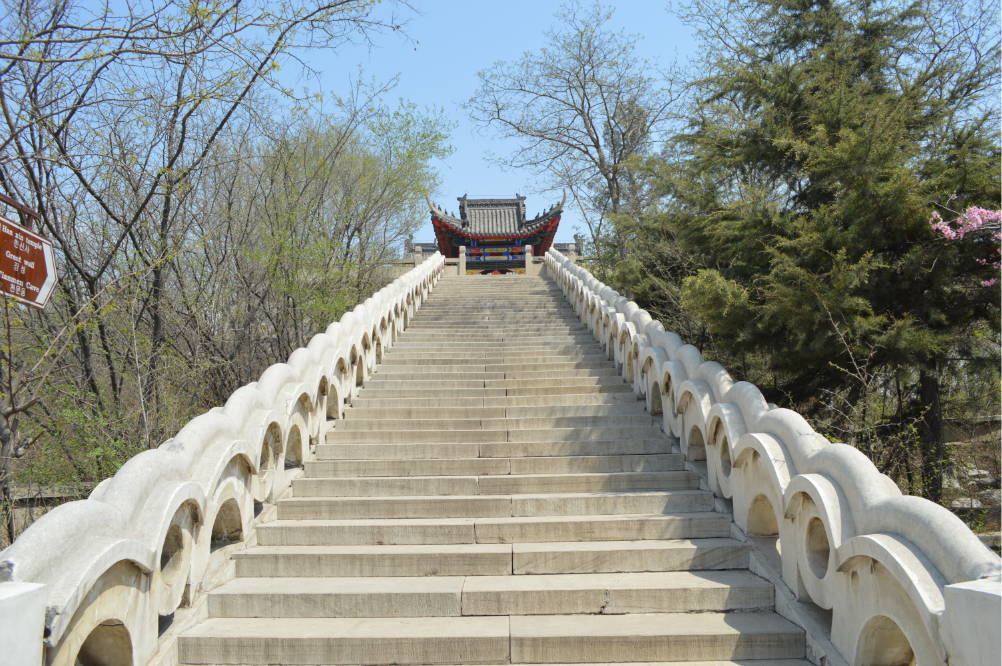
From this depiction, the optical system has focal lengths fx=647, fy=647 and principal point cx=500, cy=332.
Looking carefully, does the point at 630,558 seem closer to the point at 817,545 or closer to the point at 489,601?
the point at 489,601

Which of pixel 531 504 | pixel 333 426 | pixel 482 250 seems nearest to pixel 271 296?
pixel 333 426

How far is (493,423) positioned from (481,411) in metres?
0.31

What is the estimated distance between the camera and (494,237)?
26.0m

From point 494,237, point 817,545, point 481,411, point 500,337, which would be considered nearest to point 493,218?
point 494,237

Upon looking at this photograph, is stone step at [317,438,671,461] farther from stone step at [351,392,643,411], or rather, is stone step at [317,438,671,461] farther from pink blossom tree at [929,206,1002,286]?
pink blossom tree at [929,206,1002,286]

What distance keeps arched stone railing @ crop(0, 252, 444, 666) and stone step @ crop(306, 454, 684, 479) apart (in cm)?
51

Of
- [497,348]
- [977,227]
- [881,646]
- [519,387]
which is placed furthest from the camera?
[497,348]

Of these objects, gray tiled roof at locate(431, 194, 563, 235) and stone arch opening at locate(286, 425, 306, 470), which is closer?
stone arch opening at locate(286, 425, 306, 470)

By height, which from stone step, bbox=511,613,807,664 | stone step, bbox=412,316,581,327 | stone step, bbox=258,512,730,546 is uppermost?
stone step, bbox=412,316,581,327

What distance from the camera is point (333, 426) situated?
6273 mm

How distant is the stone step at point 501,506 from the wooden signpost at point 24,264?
6.93 ft

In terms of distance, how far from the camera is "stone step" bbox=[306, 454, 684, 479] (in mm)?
5270

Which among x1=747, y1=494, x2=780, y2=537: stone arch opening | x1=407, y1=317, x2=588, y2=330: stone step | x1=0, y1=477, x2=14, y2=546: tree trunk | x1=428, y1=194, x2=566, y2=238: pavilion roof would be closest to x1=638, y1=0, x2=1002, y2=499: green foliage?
x1=747, y1=494, x2=780, y2=537: stone arch opening

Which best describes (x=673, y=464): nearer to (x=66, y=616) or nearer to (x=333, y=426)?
(x=333, y=426)
